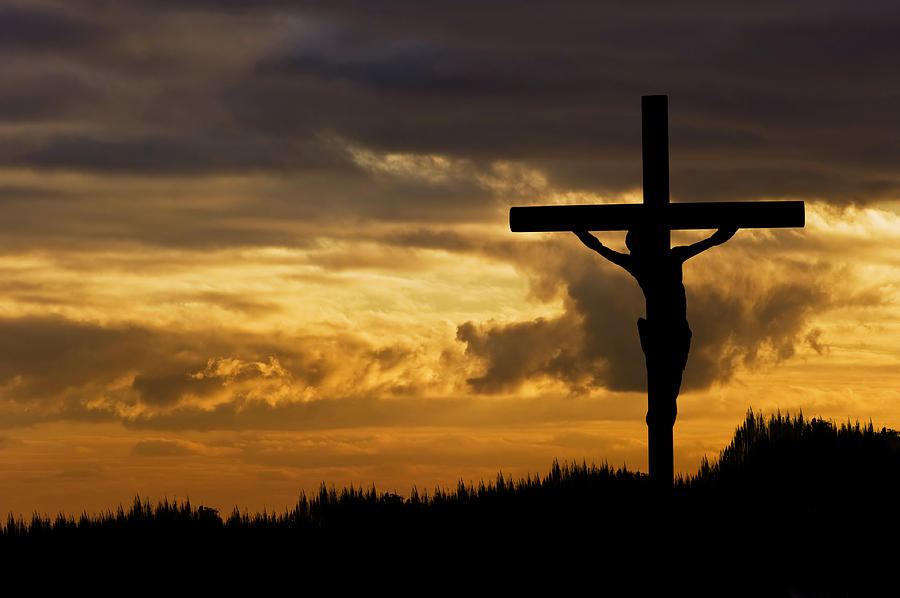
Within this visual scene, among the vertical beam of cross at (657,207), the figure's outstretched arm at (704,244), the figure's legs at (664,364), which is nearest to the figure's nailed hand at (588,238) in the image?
the vertical beam of cross at (657,207)

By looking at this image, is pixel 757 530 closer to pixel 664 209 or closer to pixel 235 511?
pixel 664 209

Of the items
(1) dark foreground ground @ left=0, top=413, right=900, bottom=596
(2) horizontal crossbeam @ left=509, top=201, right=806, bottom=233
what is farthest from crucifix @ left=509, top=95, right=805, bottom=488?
(1) dark foreground ground @ left=0, top=413, right=900, bottom=596

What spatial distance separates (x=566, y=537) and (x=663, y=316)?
290 centimetres

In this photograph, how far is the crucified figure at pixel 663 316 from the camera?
14.2 metres

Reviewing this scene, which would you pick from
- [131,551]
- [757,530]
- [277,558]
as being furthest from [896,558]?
[131,551]

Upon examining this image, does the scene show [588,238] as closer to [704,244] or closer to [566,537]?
[704,244]

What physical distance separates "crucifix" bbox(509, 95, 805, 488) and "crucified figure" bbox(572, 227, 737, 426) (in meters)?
0.01

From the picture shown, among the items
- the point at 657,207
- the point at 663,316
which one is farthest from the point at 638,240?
the point at 663,316

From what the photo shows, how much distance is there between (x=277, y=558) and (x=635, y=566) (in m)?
4.40

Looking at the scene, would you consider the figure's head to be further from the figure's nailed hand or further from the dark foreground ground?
the dark foreground ground

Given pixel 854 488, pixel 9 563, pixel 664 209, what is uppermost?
pixel 664 209

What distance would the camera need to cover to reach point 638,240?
14.6 m

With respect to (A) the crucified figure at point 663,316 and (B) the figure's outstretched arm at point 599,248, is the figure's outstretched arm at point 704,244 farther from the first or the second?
(B) the figure's outstretched arm at point 599,248

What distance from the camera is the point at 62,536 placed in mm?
15367
